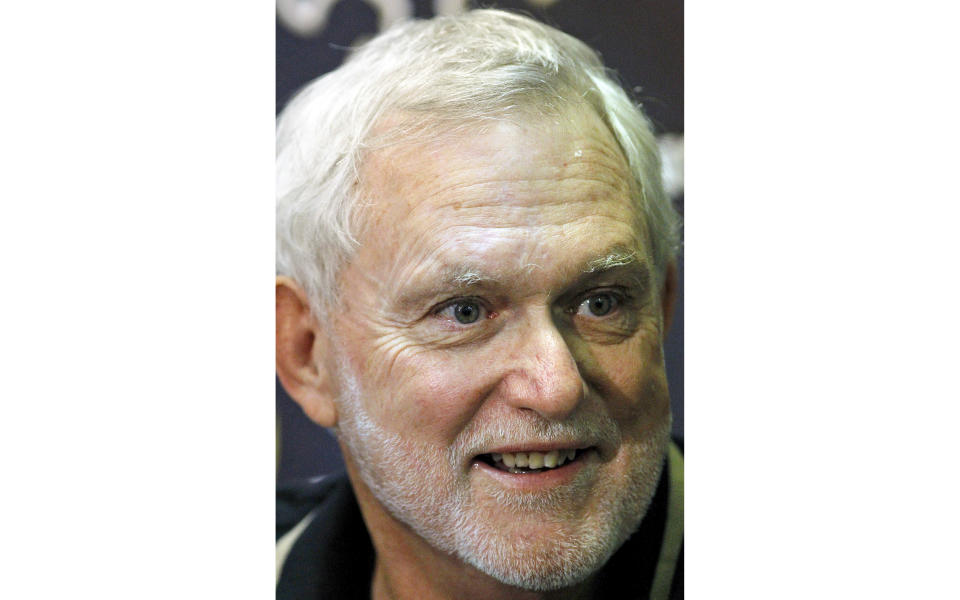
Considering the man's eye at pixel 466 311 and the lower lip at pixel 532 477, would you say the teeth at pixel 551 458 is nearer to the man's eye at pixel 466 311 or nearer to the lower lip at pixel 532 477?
the lower lip at pixel 532 477

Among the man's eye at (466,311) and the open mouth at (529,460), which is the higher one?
the man's eye at (466,311)

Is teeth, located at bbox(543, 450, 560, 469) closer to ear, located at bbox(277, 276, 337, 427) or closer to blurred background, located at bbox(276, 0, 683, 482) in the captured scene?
blurred background, located at bbox(276, 0, 683, 482)

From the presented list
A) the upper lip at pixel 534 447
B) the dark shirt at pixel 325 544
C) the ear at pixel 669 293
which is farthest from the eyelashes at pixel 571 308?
the dark shirt at pixel 325 544

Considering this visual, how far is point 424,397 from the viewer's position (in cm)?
230

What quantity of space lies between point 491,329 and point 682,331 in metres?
0.44

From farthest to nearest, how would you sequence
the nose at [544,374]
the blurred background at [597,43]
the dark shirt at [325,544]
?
the dark shirt at [325,544] < the blurred background at [597,43] < the nose at [544,374]

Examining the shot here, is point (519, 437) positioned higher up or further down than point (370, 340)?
further down

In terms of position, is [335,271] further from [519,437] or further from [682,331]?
[682,331]

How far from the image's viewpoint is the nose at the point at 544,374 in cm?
224

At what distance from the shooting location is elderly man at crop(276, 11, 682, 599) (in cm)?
226

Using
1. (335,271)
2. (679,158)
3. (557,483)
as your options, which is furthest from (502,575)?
(679,158)

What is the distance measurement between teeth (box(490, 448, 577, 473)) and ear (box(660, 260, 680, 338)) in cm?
35

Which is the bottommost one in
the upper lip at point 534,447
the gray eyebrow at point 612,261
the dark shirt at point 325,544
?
the dark shirt at point 325,544

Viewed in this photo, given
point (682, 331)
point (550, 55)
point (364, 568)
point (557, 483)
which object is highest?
point (550, 55)
